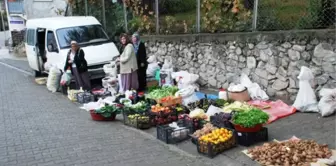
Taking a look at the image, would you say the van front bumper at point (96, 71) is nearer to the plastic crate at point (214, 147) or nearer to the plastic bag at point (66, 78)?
the plastic bag at point (66, 78)

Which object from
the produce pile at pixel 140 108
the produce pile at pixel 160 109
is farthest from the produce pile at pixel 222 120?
the produce pile at pixel 140 108

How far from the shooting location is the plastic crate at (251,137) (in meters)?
6.27

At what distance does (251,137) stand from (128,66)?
201 inches

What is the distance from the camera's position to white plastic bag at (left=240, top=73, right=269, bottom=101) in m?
8.87

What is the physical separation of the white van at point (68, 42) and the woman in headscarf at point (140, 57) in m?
1.92

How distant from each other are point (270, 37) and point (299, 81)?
135 centimetres

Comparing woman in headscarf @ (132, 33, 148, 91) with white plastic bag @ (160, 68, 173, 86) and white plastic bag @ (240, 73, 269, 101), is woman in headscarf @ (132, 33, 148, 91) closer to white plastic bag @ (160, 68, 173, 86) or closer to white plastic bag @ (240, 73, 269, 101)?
white plastic bag @ (160, 68, 173, 86)

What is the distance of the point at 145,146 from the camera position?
6777 millimetres

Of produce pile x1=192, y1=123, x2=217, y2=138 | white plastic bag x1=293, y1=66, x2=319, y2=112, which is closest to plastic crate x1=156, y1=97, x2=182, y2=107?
produce pile x1=192, y1=123, x2=217, y2=138

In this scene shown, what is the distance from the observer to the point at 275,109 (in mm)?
8094

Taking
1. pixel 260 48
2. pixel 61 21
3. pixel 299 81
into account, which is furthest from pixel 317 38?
pixel 61 21

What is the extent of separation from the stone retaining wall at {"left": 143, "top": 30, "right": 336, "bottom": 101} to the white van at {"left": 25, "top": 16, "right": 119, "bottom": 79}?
2.45 metres

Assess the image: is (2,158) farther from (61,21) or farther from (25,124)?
(61,21)

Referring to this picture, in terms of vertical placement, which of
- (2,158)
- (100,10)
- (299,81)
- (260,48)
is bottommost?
(2,158)
